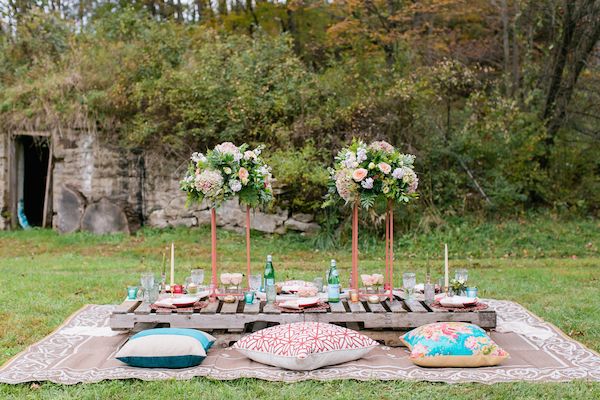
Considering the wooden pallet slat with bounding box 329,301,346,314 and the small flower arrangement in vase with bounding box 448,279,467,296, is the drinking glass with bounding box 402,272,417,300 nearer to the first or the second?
the small flower arrangement in vase with bounding box 448,279,467,296

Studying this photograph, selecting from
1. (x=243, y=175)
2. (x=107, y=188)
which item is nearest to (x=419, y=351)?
(x=243, y=175)

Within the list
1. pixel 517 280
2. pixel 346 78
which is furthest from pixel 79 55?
pixel 517 280

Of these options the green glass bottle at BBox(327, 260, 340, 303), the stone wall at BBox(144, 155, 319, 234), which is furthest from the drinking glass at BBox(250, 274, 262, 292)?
the stone wall at BBox(144, 155, 319, 234)

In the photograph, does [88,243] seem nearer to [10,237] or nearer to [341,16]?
[10,237]

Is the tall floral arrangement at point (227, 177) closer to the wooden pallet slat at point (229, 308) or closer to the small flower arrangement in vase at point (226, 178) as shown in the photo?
the small flower arrangement in vase at point (226, 178)

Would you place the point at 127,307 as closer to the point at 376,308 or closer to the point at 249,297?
the point at 249,297

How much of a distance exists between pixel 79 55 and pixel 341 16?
22.4 ft

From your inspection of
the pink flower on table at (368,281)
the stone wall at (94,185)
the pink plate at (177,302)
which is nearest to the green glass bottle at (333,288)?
the pink flower on table at (368,281)

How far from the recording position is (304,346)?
4.70 metres

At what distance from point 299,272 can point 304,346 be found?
14.9 feet

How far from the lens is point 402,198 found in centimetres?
563

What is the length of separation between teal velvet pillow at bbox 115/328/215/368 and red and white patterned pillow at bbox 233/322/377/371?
1.13 ft

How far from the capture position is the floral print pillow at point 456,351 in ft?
15.7

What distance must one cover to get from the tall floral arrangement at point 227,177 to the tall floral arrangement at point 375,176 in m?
0.71
